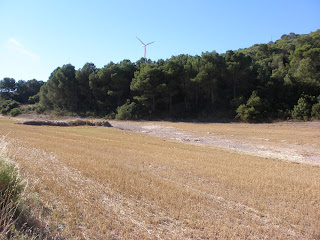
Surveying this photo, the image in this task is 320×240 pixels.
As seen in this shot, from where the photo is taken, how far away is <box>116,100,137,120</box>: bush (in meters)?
56.8

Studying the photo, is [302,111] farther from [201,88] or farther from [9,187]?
[9,187]

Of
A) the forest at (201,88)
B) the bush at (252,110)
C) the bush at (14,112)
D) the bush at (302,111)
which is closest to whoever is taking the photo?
the bush at (302,111)

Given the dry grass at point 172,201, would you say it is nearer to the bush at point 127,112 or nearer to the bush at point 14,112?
the bush at point 127,112

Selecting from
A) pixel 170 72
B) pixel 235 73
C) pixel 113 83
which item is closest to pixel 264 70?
pixel 235 73

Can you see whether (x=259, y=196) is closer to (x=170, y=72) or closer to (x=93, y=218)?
(x=93, y=218)

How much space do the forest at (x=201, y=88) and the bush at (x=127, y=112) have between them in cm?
16

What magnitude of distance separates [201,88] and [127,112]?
2071 centimetres

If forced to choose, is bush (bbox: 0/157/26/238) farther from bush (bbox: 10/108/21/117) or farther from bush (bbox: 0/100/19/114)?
bush (bbox: 0/100/19/114)

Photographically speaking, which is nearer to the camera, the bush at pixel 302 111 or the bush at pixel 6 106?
the bush at pixel 302 111

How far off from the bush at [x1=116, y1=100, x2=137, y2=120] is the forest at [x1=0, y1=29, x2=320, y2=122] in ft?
0.52

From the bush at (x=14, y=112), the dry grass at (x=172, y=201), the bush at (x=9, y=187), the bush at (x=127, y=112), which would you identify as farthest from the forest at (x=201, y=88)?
the bush at (x=9, y=187)

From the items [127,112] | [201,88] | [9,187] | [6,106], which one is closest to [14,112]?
[6,106]

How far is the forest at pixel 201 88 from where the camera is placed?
4312 cm

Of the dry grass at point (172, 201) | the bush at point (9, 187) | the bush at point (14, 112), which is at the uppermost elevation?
the bush at point (14, 112)
